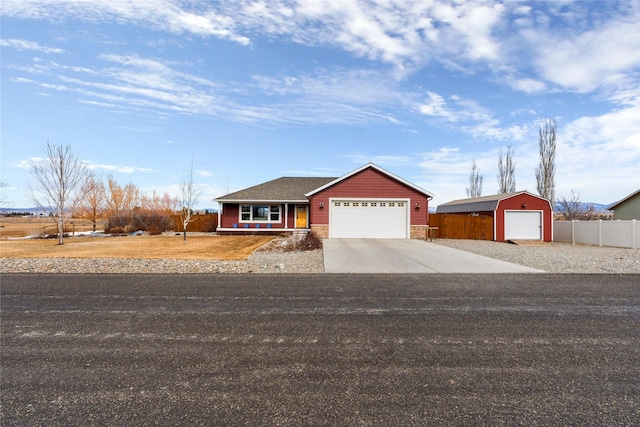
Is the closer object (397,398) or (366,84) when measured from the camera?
(397,398)

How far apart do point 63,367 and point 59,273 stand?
7436 millimetres

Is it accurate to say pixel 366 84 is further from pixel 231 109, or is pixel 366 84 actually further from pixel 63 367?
pixel 63 367

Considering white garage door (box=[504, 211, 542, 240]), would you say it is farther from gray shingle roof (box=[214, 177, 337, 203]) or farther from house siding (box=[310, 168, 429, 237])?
gray shingle roof (box=[214, 177, 337, 203])

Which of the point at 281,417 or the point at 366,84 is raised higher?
the point at 366,84

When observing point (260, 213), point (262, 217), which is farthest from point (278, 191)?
point (262, 217)

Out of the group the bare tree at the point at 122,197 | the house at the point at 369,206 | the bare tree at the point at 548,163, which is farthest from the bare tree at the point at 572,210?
the bare tree at the point at 122,197

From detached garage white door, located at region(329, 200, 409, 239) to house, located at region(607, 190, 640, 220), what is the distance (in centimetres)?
1807

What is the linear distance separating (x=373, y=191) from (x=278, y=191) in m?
7.40

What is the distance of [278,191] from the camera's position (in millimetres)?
26047

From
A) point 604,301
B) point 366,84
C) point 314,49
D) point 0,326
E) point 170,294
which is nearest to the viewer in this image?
point 0,326

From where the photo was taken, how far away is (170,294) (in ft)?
23.4

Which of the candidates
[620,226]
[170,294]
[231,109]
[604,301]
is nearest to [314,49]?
[231,109]

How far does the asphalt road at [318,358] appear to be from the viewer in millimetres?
2822

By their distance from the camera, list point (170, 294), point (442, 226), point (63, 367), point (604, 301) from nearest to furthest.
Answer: point (63, 367) → point (604, 301) → point (170, 294) → point (442, 226)
